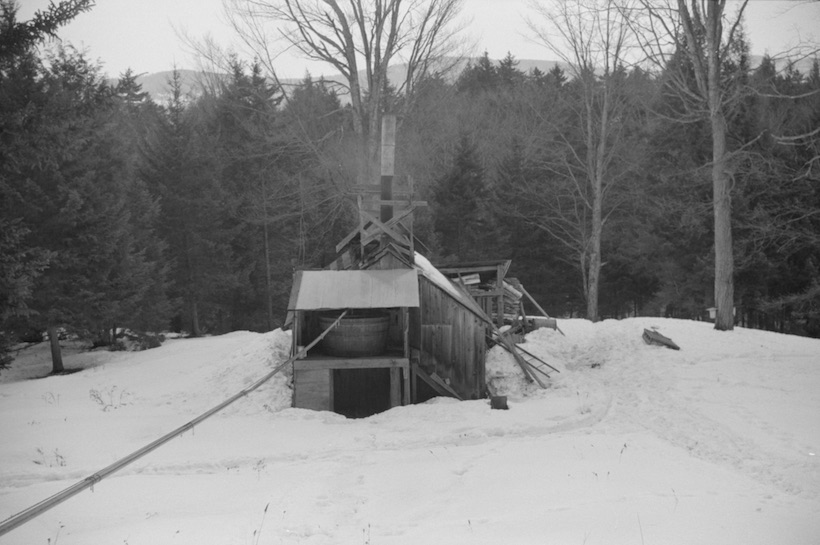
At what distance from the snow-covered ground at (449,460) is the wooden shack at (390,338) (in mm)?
903

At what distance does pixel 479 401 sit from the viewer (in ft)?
37.9

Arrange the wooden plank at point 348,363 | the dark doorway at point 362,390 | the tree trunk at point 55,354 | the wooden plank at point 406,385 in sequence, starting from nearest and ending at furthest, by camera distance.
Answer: the wooden plank at point 348,363
the wooden plank at point 406,385
the dark doorway at point 362,390
the tree trunk at point 55,354

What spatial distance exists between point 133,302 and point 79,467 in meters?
12.4

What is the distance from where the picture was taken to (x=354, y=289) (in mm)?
11977

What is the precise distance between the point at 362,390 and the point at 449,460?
6.15 metres

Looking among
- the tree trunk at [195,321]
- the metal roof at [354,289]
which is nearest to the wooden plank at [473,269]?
the metal roof at [354,289]

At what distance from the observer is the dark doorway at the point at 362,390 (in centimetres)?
1372

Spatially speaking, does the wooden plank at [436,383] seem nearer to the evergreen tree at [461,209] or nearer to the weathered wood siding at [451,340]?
the weathered wood siding at [451,340]

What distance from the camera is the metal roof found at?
37.8 ft

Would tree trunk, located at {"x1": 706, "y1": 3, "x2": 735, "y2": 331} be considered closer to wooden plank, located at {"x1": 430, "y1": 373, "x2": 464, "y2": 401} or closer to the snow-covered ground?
the snow-covered ground

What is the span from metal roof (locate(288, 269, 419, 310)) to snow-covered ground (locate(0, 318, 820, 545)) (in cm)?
223

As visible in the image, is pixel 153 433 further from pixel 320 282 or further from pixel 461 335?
pixel 461 335

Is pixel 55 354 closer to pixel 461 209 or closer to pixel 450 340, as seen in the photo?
pixel 450 340

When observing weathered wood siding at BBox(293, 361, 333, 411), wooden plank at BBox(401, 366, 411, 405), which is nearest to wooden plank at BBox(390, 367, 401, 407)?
wooden plank at BBox(401, 366, 411, 405)
